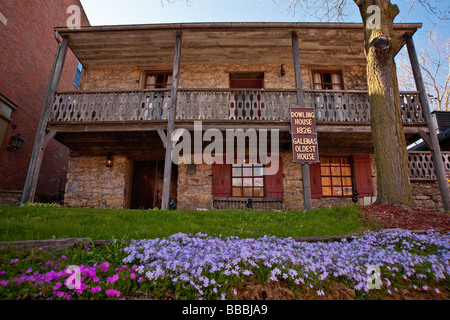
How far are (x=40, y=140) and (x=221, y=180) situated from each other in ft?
17.9

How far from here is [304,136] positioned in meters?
6.78

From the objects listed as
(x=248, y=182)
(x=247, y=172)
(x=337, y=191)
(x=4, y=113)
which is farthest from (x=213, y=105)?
(x=4, y=113)

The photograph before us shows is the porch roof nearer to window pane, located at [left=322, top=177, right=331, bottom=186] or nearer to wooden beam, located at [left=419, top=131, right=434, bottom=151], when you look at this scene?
wooden beam, located at [left=419, top=131, right=434, bottom=151]

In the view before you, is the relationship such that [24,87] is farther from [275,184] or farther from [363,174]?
[363,174]

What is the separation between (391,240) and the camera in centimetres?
307

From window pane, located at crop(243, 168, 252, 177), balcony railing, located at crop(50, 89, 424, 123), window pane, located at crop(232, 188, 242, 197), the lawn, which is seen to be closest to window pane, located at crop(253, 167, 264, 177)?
window pane, located at crop(243, 168, 252, 177)

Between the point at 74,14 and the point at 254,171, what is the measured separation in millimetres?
12736

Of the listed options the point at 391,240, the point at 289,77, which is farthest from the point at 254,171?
the point at 391,240

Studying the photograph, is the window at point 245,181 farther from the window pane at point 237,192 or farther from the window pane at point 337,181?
the window pane at point 337,181

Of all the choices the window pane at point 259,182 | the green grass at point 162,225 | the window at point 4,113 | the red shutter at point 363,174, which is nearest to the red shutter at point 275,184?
the window pane at point 259,182

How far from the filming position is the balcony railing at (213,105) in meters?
7.23

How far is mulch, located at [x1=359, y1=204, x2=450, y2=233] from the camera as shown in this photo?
12.7 ft

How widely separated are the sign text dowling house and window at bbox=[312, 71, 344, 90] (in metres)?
3.00

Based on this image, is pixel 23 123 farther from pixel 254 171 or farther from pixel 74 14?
pixel 254 171
